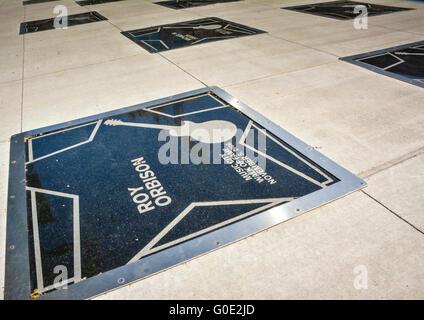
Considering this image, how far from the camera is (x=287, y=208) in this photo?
2.78 meters

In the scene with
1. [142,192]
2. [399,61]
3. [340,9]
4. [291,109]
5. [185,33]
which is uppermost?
[340,9]

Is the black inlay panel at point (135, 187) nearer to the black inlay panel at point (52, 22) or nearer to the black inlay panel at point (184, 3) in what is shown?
the black inlay panel at point (52, 22)

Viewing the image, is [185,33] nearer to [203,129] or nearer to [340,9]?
[340,9]

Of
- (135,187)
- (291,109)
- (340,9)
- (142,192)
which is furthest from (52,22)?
(142,192)

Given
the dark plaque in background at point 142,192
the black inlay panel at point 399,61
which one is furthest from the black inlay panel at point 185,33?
the dark plaque in background at point 142,192

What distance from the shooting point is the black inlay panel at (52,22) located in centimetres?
1052

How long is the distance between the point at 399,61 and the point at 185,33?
5465 millimetres

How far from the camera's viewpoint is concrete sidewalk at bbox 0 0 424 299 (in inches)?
88.4

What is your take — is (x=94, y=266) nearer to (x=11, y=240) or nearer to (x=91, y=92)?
(x=11, y=240)

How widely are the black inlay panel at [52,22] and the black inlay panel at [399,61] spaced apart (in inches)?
372

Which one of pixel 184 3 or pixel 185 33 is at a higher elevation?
pixel 184 3

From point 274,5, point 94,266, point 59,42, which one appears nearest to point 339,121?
point 94,266

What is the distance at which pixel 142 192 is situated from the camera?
3062 millimetres

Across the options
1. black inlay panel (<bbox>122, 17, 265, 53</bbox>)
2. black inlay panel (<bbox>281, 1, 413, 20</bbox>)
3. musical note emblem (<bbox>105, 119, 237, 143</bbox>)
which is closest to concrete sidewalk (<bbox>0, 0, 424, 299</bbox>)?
black inlay panel (<bbox>122, 17, 265, 53</bbox>)
